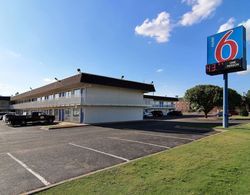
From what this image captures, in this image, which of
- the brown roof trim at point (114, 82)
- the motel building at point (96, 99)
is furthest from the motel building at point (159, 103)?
the motel building at point (96, 99)

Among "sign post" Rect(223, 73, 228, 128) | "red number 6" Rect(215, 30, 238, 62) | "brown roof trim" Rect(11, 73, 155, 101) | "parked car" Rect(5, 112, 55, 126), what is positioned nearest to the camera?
"red number 6" Rect(215, 30, 238, 62)

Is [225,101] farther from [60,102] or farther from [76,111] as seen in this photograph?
[60,102]

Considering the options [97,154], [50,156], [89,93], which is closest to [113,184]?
[97,154]

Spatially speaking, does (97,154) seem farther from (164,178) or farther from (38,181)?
(164,178)

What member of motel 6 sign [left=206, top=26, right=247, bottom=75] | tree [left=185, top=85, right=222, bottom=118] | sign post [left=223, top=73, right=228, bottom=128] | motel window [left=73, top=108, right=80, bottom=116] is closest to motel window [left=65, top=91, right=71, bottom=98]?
motel window [left=73, top=108, right=80, bottom=116]

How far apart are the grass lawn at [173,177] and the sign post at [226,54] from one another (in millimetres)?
12060

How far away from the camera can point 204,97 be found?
3734cm

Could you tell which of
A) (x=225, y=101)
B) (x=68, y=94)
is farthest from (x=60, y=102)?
(x=225, y=101)

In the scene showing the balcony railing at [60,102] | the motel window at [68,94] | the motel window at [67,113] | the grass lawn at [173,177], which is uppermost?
the motel window at [68,94]

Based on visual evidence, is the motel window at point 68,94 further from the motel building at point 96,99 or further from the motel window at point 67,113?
the motel window at point 67,113

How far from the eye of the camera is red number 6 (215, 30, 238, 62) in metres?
18.3

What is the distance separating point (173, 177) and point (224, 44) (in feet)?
55.4

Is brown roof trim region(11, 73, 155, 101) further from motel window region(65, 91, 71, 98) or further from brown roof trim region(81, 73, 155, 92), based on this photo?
motel window region(65, 91, 71, 98)

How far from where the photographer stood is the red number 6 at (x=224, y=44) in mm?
18273
